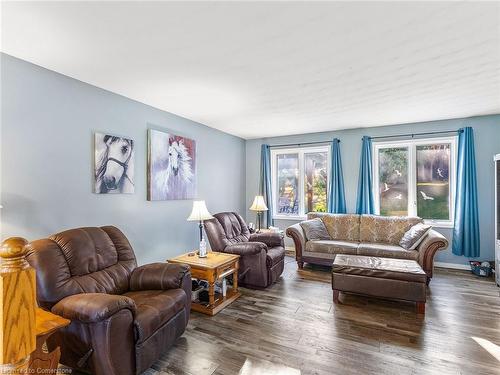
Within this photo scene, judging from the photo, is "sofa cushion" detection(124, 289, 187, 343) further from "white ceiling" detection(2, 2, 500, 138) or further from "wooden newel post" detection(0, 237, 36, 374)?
"white ceiling" detection(2, 2, 500, 138)

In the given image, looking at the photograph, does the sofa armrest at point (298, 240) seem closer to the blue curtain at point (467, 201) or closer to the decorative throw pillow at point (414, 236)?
the decorative throw pillow at point (414, 236)

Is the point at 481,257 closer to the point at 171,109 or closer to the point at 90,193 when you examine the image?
the point at 171,109

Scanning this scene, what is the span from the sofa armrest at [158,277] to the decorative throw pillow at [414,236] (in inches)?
131

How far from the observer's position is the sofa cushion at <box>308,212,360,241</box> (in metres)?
4.62

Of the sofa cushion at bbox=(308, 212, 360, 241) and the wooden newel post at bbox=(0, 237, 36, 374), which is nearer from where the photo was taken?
the wooden newel post at bbox=(0, 237, 36, 374)

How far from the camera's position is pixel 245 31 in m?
1.97

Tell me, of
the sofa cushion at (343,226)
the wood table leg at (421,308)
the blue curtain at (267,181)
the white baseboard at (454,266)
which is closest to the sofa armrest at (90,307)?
the wood table leg at (421,308)

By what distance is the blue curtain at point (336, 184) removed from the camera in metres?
5.12

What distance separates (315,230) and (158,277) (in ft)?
9.82

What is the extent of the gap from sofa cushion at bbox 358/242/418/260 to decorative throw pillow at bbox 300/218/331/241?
2.15 ft

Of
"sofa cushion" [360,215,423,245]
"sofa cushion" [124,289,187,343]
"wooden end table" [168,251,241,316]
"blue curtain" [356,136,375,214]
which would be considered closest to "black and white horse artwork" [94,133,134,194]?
"wooden end table" [168,251,241,316]

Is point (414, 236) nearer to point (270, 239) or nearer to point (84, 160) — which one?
point (270, 239)

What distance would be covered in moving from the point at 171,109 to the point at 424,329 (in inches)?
157

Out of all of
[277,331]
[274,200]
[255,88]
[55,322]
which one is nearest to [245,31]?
[255,88]
